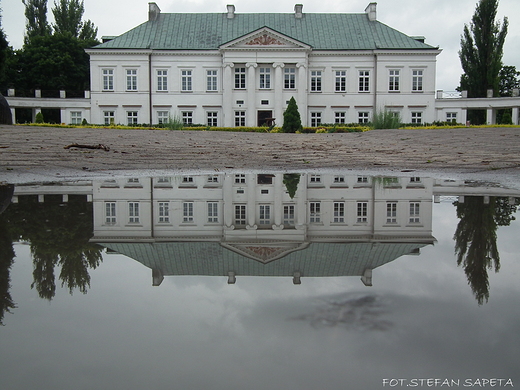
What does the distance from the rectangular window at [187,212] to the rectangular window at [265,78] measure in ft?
139

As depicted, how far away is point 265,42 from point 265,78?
312 cm

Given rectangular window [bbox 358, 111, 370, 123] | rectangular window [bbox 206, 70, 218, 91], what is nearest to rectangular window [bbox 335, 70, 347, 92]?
rectangular window [bbox 358, 111, 370, 123]

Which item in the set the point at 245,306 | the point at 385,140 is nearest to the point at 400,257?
the point at 245,306

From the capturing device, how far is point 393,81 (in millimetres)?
46812

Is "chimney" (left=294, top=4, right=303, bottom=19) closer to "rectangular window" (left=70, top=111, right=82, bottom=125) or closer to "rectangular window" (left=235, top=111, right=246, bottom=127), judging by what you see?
"rectangular window" (left=235, top=111, right=246, bottom=127)

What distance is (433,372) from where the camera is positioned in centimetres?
138

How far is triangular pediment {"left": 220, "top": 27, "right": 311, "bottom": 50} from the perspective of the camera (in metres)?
44.8

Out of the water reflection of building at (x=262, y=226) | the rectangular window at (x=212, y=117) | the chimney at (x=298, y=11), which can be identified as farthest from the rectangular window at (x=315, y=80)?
the water reflection of building at (x=262, y=226)

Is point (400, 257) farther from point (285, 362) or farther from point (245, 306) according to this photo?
point (285, 362)

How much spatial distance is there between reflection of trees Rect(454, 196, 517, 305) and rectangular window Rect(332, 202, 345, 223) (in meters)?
0.87

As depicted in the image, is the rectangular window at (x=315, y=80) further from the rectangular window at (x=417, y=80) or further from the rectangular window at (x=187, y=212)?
the rectangular window at (x=187, y=212)

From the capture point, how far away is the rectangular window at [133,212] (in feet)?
12.8

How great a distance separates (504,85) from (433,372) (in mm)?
78037

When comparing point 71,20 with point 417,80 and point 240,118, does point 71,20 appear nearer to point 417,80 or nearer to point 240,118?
point 240,118
